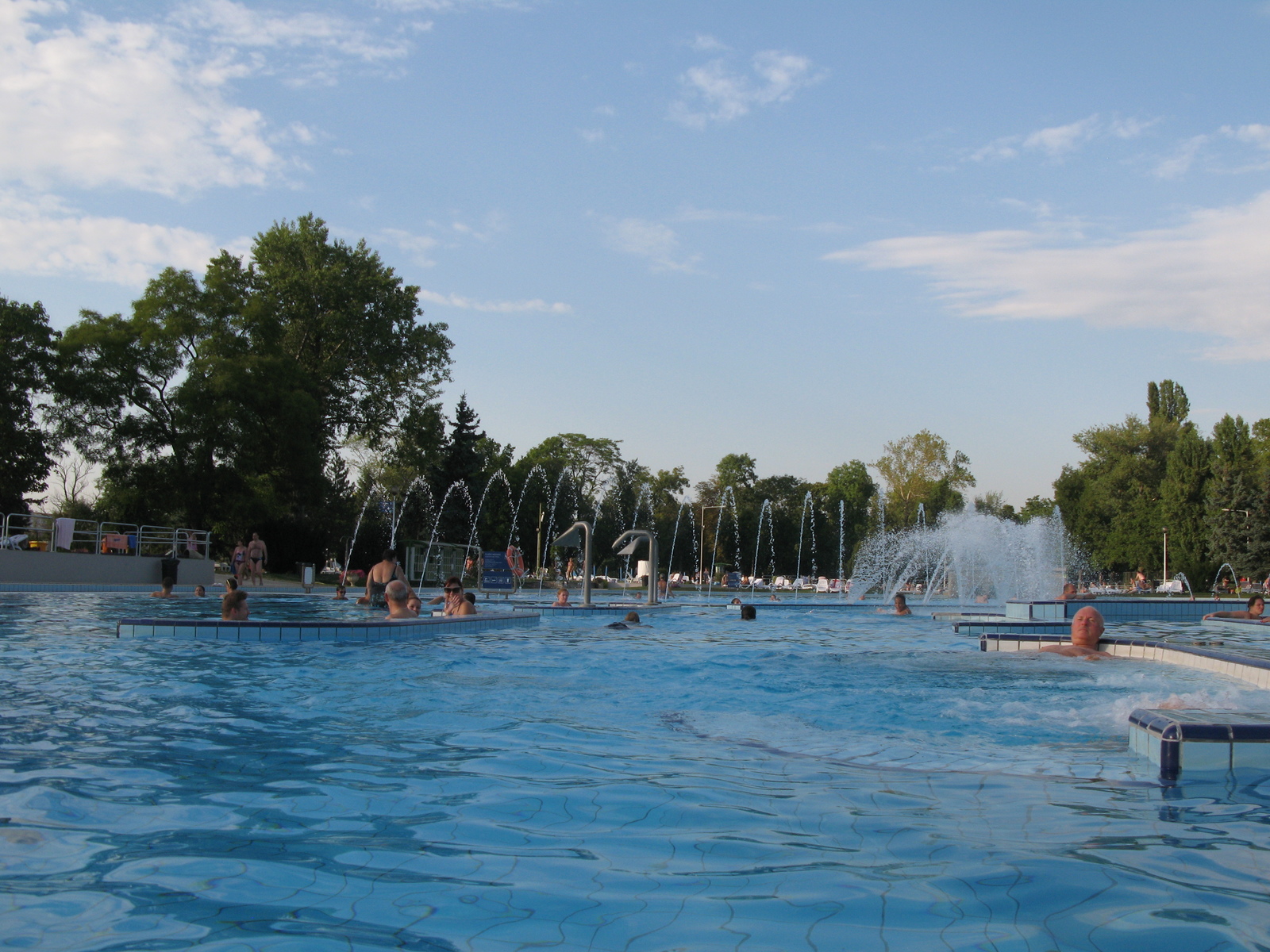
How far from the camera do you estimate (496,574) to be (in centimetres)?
2533

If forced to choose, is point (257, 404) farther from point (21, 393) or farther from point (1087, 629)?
point (1087, 629)

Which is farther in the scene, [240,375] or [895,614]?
[240,375]

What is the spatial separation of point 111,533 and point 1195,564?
176ft

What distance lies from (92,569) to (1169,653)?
24.2 m

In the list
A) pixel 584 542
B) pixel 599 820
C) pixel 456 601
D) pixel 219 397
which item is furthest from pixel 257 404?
pixel 599 820

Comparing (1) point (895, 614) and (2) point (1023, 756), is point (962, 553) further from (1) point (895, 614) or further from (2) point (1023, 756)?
(2) point (1023, 756)

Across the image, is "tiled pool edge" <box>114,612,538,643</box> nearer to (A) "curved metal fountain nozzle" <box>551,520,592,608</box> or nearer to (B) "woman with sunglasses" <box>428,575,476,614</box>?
(B) "woman with sunglasses" <box>428,575,476,614</box>

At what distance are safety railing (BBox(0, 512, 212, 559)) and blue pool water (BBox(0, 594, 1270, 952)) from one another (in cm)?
1744

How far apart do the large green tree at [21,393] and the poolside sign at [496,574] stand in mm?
16638

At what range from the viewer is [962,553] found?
107 feet

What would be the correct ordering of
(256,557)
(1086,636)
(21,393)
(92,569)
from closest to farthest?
1. (1086,636)
2. (92,569)
3. (256,557)
4. (21,393)

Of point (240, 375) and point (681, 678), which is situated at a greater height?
point (240, 375)

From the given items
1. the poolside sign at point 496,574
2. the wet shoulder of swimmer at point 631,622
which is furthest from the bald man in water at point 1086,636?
the poolside sign at point 496,574

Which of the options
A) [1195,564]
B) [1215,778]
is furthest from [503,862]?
[1195,564]
